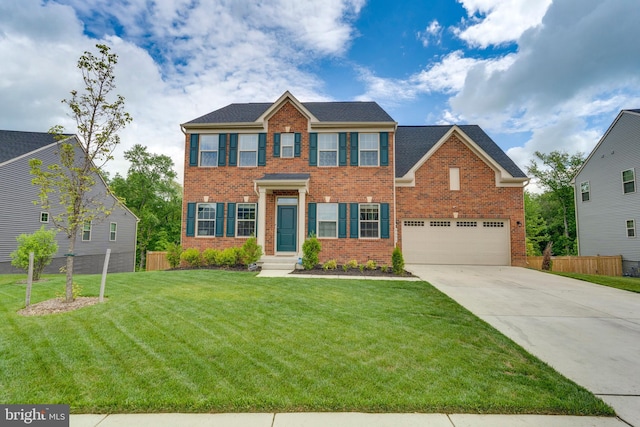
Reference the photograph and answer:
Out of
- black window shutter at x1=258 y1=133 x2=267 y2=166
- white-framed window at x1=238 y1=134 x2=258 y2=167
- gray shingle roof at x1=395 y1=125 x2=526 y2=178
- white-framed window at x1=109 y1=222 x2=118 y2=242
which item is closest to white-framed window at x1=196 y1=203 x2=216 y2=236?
white-framed window at x1=238 y1=134 x2=258 y2=167

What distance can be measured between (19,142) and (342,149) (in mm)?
18994

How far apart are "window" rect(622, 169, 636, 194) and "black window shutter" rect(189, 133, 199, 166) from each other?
75.4 feet

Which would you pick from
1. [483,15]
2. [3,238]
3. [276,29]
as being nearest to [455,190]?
[483,15]

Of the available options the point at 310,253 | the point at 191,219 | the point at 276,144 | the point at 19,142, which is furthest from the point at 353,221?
the point at 19,142

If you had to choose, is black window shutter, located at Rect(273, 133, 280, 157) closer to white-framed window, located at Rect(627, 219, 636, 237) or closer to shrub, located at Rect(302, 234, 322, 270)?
shrub, located at Rect(302, 234, 322, 270)

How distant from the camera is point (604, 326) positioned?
5277 millimetres

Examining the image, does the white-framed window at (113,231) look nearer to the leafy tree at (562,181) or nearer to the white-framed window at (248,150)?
the white-framed window at (248,150)

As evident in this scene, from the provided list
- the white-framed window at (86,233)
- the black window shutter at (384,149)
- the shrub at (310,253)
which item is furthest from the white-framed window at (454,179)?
the white-framed window at (86,233)

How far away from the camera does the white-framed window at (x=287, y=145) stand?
44.0ft

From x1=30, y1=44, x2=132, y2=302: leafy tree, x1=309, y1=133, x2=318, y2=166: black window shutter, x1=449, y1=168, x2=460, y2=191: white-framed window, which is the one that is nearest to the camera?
x1=30, y1=44, x2=132, y2=302: leafy tree

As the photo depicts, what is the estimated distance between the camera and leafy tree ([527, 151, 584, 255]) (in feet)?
93.6

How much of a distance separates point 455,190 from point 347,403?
46.0 feet

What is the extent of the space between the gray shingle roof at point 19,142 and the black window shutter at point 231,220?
12917 mm

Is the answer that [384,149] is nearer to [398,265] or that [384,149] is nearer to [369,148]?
[369,148]
